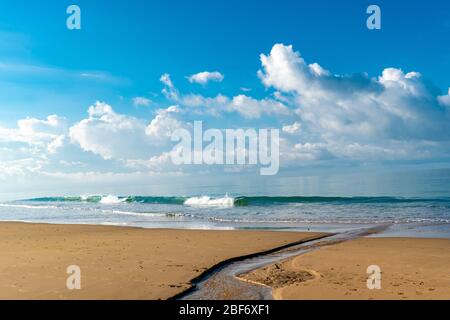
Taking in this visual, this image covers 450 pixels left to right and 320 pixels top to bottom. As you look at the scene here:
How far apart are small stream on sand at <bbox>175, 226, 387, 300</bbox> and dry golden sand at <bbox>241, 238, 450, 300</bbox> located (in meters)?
0.53

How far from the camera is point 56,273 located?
12906 millimetres

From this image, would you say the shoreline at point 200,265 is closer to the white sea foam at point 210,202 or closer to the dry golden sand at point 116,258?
the dry golden sand at point 116,258

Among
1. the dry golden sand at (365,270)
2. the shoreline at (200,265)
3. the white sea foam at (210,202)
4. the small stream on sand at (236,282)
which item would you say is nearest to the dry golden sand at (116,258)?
the shoreline at (200,265)

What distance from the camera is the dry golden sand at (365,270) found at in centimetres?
1059

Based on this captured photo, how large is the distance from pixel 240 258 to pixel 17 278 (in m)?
7.97

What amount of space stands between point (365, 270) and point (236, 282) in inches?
174

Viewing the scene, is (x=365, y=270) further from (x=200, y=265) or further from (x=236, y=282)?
(x=200, y=265)

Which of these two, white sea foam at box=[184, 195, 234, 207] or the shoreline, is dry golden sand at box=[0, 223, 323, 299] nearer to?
the shoreline

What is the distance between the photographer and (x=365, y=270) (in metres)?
13.4

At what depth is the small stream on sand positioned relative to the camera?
35.1 ft
